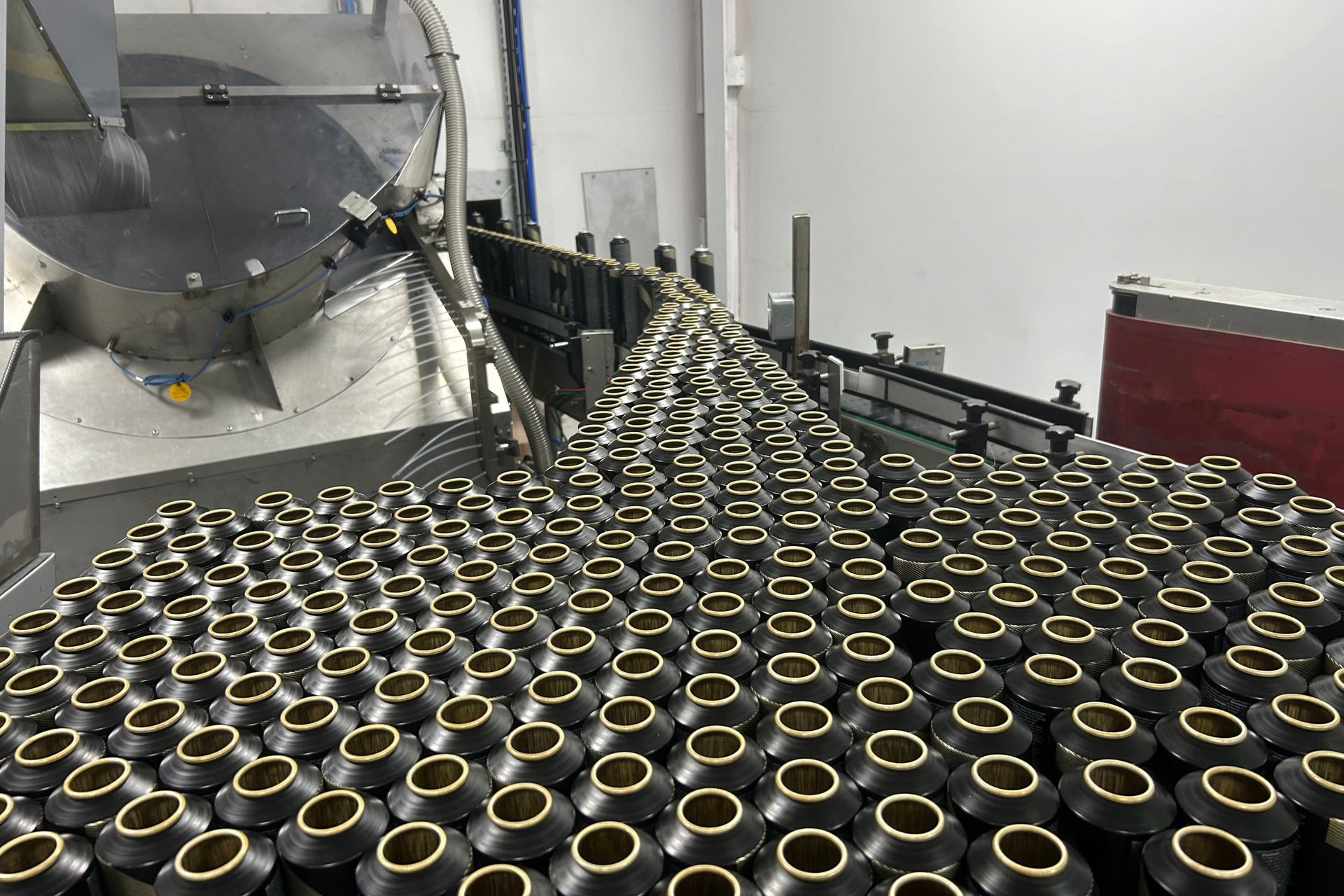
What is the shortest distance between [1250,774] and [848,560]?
533 mm

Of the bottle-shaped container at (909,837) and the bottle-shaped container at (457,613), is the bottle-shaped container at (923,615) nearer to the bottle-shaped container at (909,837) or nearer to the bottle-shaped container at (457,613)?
the bottle-shaped container at (909,837)

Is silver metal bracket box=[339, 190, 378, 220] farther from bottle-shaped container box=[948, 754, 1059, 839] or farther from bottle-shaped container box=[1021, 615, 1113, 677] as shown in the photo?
bottle-shaped container box=[948, 754, 1059, 839]

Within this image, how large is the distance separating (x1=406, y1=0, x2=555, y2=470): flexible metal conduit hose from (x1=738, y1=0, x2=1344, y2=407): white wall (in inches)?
76.1

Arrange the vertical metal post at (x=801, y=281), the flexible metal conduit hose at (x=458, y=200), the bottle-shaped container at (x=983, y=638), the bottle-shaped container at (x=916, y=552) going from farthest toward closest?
the flexible metal conduit hose at (x=458, y=200), the vertical metal post at (x=801, y=281), the bottle-shaped container at (x=916, y=552), the bottle-shaped container at (x=983, y=638)

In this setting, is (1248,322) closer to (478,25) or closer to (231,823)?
(231,823)

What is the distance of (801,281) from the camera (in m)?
2.46

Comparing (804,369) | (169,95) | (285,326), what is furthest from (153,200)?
(804,369)

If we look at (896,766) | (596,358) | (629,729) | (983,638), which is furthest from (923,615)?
(596,358)

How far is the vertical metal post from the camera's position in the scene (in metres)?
2.43

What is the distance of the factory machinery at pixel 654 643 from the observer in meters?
0.76

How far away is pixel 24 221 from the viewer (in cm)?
214

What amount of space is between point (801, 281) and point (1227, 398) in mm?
1067

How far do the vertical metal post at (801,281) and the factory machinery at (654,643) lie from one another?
0.76 ft

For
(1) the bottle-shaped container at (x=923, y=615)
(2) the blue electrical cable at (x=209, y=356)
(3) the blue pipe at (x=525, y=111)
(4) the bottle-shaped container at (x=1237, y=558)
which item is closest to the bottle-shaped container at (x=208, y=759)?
(1) the bottle-shaped container at (x=923, y=615)
